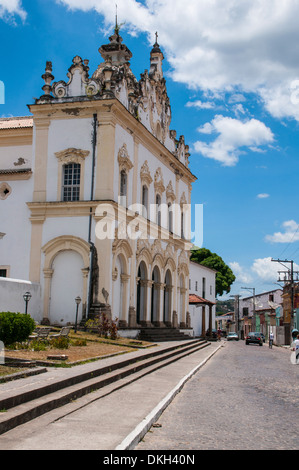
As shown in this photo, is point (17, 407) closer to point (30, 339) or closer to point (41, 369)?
point (41, 369)

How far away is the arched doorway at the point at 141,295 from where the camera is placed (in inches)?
1257

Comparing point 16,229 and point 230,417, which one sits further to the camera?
point 16,229

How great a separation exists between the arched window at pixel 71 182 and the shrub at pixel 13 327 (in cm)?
1226

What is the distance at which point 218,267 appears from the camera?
265ft

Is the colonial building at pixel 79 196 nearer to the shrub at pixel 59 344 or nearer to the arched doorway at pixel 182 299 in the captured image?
the shrub at pixel 59 344

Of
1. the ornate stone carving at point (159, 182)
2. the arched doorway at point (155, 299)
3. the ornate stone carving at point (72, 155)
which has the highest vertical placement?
the ornate stone carving at point (159, 182)

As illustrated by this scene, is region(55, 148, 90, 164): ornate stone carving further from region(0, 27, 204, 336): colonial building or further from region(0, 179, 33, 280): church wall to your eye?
region(0, 179, 33, 280): church wall

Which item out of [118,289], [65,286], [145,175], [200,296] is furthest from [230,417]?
[200,296]

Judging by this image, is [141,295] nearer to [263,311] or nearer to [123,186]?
[123,186]

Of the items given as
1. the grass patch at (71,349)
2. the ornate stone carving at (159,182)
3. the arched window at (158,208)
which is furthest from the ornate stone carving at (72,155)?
the grass patch at (71,349)

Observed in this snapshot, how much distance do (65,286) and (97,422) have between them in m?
18.7

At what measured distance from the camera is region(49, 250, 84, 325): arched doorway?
86.0ft

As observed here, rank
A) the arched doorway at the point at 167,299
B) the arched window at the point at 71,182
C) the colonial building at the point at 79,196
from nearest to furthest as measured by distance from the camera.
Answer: the colonial building at the point at 79,196 → the arched window at the point at 71,182 → the arched doorway at the point at 167,299

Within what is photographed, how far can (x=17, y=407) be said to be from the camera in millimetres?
8070
